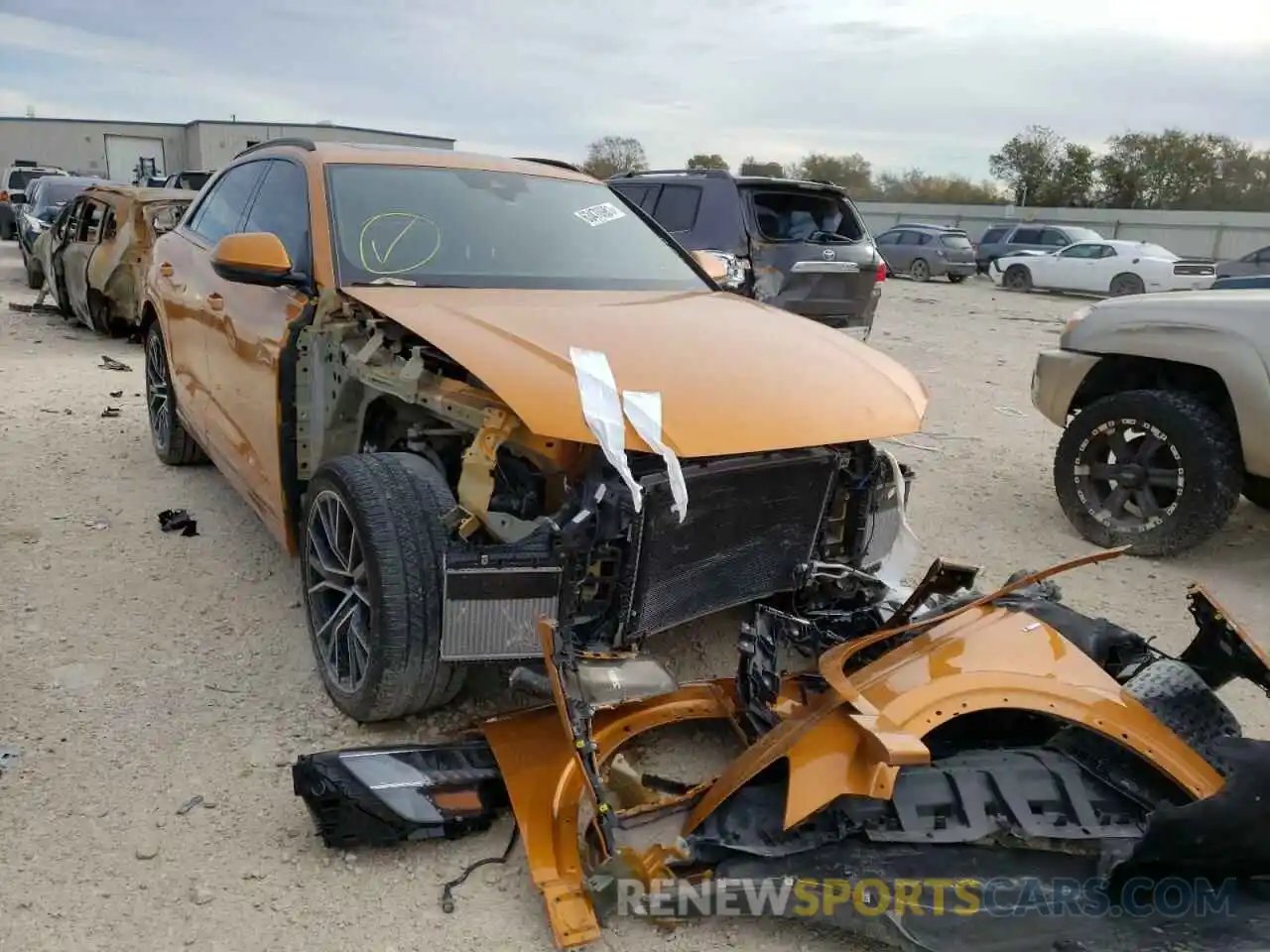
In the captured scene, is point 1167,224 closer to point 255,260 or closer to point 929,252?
point 929,252

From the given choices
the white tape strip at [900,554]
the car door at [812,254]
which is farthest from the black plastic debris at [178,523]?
the car door at [812,254]

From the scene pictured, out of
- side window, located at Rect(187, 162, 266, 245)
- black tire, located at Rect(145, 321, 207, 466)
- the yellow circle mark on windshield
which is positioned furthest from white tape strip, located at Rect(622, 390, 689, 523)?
black tire, located at Rect(145, 321, 207, 466)

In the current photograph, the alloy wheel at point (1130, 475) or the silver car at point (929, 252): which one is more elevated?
the silver car at point (929, 252)

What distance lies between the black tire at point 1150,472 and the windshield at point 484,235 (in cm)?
242

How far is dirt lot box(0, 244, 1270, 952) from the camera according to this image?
2.35 metres

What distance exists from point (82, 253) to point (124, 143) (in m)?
46.1

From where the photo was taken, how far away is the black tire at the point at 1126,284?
65.6 ft

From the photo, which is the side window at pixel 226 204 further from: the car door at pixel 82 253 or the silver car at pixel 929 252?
the silver car at pixel 929 252

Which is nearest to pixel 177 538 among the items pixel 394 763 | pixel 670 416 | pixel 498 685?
pixel 498 685

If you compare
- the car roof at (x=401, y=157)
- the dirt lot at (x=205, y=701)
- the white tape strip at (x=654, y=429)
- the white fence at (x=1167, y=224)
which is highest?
the white fence at (x=1167, y=224)

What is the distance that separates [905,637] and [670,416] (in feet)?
3.09

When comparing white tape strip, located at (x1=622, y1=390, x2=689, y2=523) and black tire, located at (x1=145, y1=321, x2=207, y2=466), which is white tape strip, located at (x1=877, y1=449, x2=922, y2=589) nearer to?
white tape strip, located at (x1=622, y1=390, x2=689, y2=523)

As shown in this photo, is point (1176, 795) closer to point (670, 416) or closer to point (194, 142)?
point (670, 416)

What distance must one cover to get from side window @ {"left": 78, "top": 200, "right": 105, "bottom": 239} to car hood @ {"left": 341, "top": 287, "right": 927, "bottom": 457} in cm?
814
